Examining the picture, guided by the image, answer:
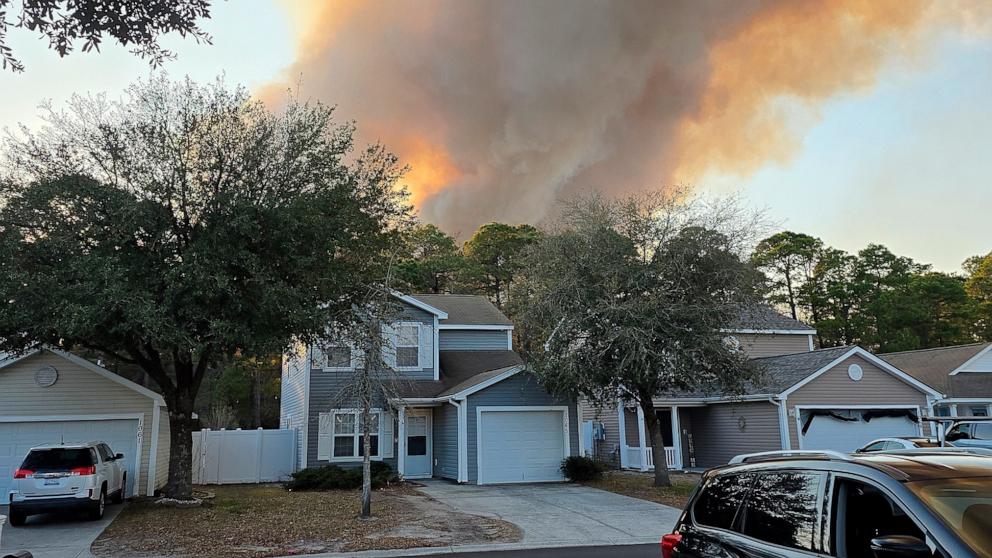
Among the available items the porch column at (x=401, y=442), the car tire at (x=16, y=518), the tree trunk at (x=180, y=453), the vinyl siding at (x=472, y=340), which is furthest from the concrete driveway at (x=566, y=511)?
the car tire at (x=16, y=518)

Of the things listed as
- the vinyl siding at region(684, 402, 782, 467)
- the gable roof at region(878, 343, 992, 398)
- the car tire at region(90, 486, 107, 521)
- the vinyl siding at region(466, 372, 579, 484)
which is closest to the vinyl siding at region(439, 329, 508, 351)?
the vinyl siding at region(466, 372, 579, 484)

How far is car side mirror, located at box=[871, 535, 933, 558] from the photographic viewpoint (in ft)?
10.3

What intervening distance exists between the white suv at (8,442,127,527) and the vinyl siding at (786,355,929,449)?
20056mm

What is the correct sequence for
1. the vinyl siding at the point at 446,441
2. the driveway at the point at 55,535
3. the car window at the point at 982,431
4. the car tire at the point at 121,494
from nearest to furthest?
the driveway at the point at 55,535
the car tire at the point at 121,494
the car window at the point at 982,431
the vinyl siding at the point at 446,441

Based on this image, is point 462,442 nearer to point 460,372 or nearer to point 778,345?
point 460,372

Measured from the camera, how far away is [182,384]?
704 inches

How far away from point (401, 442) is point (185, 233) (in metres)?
10.5

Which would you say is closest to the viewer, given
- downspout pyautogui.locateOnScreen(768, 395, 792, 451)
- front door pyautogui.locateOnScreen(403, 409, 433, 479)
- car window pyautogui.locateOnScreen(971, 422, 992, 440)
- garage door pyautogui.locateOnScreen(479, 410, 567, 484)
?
car window pyautogui.locateOnScreen(971, 422, 992, 440)

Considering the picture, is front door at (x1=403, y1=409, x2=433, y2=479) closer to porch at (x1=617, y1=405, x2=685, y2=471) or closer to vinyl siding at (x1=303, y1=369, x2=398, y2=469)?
vinyl siding at (x1=303, y1=369, x2=398, y2=469)

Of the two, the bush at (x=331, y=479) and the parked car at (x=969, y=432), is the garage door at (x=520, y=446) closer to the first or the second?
the bush at (x=331, y=479)

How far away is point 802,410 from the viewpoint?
22969mm

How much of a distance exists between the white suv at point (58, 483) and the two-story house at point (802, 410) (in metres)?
13.7

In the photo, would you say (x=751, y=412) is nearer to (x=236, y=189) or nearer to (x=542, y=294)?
(x=542, y=294)

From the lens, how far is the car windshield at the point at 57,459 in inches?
558
